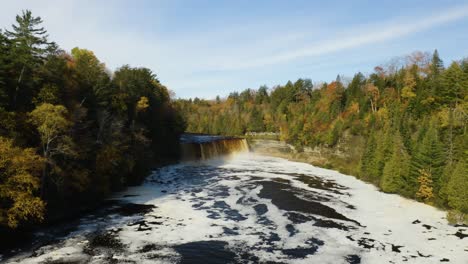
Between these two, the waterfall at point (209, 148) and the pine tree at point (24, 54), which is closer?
the pine tree at point (24, 54)

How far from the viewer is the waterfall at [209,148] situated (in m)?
79.9

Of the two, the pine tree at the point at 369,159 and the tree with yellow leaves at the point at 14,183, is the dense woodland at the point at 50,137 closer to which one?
the tree with yellow leaves at the point at 14,183

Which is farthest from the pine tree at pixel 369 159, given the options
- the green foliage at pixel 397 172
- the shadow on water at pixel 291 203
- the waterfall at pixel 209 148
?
the waterfall at pixel 209 148

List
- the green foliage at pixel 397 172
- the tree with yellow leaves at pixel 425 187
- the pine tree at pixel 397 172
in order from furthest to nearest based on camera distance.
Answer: the pine tree at pixel 397 172, the green foliage at pixel 397 172, the tree with yellow leaves at pixel 425 187

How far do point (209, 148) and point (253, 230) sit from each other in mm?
54590

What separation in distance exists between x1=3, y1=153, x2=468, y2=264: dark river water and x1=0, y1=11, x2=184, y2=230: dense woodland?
296 centimetres

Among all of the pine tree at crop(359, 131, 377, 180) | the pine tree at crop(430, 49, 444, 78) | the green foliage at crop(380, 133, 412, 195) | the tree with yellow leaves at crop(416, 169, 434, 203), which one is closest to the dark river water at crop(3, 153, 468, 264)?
the tree with yellow leaves at crop(416, 169, 434, 203)

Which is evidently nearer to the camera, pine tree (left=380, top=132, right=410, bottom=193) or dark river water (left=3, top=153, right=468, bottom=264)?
dark river water (left=3, top=153, right=468, bottom=264)

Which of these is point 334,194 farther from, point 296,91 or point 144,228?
point 296,91

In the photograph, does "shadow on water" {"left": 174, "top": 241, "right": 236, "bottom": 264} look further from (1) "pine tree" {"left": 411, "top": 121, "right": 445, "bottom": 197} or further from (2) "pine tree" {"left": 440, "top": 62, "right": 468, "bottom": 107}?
(2) "pine tree" {"left": 440, "top": 62, "right": 468, "bottom": 107}

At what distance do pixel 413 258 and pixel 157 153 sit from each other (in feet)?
183

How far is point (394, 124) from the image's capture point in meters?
60.3

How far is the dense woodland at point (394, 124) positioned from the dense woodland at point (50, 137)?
37.5 m

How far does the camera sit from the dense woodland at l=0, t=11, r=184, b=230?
25047mm
